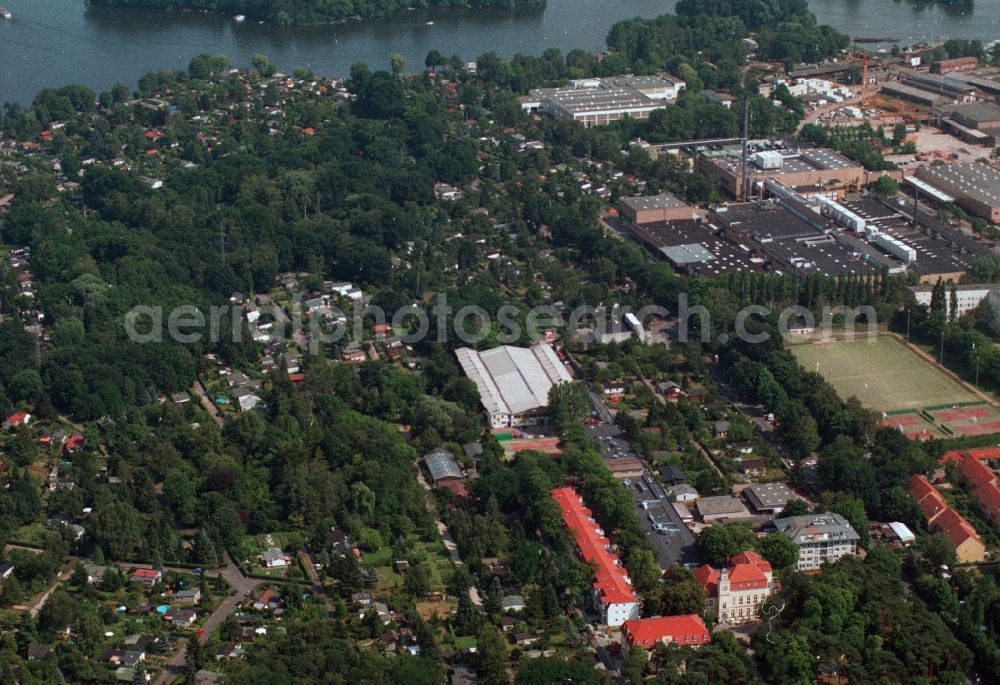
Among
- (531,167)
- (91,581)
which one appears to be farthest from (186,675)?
(531,167)

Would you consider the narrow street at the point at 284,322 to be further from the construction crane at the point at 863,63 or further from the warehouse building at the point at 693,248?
the construction crane at the point at 863,63

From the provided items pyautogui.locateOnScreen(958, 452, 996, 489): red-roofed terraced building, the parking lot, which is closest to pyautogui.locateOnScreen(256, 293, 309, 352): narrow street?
the parking lot

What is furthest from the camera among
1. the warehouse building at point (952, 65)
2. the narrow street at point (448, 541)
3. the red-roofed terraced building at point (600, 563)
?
the warehouse building at point (952, 65)

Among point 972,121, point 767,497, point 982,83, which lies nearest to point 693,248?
point 767,497

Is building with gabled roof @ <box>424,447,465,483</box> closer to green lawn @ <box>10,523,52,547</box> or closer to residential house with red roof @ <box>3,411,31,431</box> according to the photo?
green lawn @ <box>10,523,52,547</box>

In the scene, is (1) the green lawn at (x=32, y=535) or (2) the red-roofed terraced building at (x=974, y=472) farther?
(2) the red-roofed terraced building at (x=974, y=472)

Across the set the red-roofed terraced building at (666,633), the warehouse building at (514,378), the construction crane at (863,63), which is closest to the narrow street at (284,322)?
the warehouse building at (514,378)
